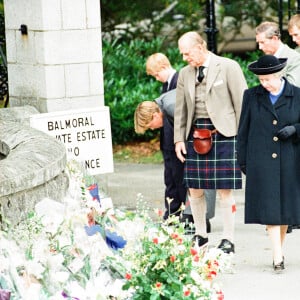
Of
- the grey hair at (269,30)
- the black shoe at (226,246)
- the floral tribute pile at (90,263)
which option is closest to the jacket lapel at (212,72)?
the grey hair at (269,30)

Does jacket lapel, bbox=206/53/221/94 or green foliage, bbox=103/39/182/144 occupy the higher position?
jacket lapel, bbox=206/53/221/94

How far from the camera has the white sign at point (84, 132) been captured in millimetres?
8922

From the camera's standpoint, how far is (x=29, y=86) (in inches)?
379

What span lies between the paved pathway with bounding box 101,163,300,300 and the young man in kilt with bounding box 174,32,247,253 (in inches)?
11.4

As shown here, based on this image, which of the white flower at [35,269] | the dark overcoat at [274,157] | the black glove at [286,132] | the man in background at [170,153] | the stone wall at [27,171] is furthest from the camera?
the man in background at [170,153]

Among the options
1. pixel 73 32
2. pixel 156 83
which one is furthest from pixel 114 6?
pixel 73 32

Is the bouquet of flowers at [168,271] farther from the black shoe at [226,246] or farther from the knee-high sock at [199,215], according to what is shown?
the knee-high sock at [199,215]

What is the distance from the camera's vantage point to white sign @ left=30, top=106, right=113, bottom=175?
8922mm

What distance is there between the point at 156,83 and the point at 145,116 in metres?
6.09

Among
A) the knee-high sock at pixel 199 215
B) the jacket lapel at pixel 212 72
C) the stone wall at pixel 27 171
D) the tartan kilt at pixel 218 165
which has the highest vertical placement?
the jacket lapel at pixel 212 72

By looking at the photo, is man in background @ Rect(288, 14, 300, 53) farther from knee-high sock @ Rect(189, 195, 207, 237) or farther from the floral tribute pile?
the floral tribute pile

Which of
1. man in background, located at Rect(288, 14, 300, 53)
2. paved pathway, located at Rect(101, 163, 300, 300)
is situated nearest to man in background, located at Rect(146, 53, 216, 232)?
paved pathway, located at Rect(101, 163, 300, 300)

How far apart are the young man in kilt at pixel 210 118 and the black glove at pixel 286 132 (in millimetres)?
684

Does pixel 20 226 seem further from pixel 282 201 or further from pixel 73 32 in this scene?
pixel 73 32
